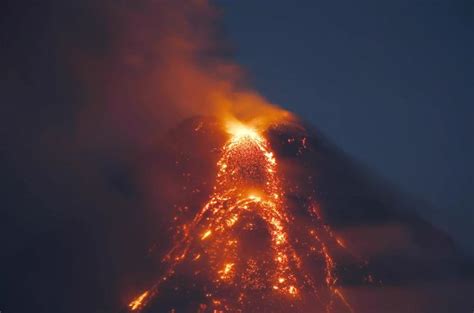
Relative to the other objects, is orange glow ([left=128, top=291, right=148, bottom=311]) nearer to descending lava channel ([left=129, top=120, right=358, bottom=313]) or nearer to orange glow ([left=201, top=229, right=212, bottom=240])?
descending lava channel ([left=129, top=120, right=358, bottom=313])

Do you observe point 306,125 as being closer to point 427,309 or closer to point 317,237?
point 317,237

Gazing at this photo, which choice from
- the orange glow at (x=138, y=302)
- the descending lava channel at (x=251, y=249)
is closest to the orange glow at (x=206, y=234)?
the descending lava channel at (x=251, y=249)

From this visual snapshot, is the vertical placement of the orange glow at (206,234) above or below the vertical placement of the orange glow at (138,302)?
above

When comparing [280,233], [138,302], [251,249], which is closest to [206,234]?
[251,249]

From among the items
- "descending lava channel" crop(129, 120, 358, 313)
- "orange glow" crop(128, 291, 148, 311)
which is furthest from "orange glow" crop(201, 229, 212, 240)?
"orange glow" crop(128, 291, 148, 311)

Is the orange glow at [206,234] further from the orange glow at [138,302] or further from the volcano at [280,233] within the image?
the orange glow at [138,302]

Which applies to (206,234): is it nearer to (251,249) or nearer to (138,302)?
(251,249)
